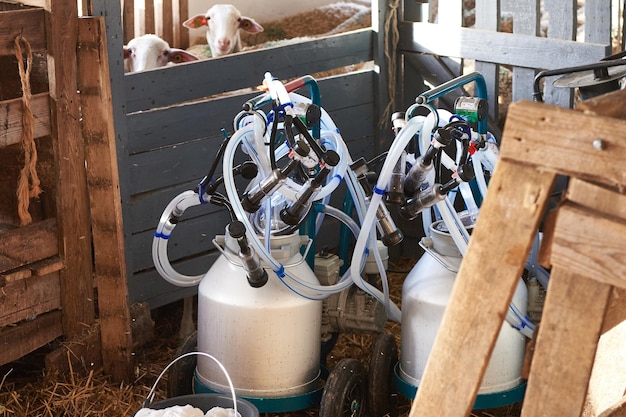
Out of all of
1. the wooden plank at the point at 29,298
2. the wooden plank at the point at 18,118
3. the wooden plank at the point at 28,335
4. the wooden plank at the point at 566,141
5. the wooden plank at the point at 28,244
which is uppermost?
the wooden plank at the point at 566,141

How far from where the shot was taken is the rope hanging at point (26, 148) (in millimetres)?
3252

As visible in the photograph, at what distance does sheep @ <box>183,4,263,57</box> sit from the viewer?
5.67 meters

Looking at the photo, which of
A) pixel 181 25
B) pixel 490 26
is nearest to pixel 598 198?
pixel 490 26

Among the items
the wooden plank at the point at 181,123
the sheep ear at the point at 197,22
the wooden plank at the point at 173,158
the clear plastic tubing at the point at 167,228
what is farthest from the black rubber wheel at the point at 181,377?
the sheep ear at the point at 197,22

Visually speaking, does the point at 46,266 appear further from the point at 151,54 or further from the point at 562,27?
the point at 562,27

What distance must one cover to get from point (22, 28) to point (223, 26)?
258 centimetres

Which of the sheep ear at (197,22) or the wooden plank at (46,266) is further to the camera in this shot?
the sheep ear at (197,22)

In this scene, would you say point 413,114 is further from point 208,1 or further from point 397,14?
point 208,1

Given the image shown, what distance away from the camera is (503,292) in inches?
64.1

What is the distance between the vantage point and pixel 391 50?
501cm

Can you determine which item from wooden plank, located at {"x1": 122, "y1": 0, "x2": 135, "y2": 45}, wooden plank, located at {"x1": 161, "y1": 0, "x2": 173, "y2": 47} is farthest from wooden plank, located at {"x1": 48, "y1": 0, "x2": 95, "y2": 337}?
wooden plank, located at {"x1": 161, "y1": 0, "x2": 173, "y2": 47}

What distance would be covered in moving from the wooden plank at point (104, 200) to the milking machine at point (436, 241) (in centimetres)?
104

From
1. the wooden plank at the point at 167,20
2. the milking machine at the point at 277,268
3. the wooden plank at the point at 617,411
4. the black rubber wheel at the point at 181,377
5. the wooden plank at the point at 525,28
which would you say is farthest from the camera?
the wooden plank at the point at 167,20

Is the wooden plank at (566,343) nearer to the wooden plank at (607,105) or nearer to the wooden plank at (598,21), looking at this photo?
the wooden plank at (607,105)
